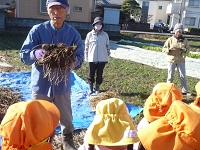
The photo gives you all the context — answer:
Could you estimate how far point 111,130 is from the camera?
215cm

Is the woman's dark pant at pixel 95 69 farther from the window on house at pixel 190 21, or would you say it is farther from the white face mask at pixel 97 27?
the window on house at pixel 190 21

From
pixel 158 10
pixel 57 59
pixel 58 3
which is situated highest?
pixel 158 10

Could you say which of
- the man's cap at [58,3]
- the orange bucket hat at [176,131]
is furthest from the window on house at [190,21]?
the orange bucket hat at [176,131]

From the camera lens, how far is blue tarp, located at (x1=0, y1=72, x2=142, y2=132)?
16.4 feet

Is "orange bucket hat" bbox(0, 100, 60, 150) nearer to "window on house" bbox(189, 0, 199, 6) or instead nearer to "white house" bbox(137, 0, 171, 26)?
"window on house" bbox(189, 0, 199, 6)

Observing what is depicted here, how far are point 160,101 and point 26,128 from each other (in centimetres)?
133

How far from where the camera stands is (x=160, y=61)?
11297mm

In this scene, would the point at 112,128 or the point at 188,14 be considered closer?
the point at 112,128

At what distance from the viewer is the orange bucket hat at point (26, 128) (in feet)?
6.22

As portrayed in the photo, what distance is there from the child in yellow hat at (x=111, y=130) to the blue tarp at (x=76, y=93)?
90.5 inches

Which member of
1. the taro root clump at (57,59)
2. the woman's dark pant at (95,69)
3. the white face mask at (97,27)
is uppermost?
the white face mask at (97,27)

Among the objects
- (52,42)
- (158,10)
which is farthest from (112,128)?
(158,10)

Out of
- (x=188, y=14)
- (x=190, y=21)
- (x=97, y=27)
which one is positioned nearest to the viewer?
(x=97, y=27)

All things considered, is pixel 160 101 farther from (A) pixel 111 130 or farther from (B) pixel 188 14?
(B) pixel 188 14
